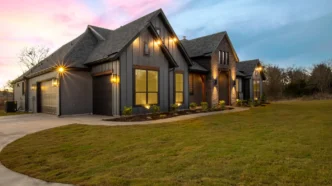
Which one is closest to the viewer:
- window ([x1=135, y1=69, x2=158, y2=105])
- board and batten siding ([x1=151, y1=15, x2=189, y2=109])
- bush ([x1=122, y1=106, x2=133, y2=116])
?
bush ([x1=122, y1=106, x2=133, y2=116])

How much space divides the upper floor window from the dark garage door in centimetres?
510

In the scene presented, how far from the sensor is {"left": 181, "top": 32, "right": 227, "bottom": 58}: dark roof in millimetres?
18219

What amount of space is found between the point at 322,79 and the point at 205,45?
24.0m

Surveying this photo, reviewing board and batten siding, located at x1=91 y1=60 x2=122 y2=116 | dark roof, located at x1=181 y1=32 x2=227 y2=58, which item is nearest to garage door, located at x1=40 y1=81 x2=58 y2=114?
board and batten siding, located at x1=91 y1=60 x2=122 y2=116

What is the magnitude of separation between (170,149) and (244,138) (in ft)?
7.43

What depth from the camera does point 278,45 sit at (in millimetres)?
43500

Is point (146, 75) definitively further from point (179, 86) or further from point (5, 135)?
point (5, 135)

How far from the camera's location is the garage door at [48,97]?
13562mm

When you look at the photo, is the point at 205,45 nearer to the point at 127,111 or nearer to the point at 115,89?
the point at 115,89

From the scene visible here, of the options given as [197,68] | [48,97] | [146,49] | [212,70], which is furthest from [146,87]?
[212,70]

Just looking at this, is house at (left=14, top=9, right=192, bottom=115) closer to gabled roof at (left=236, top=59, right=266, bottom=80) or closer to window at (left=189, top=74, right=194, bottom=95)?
window at (left=189, top=74, right=194, bottom=95)

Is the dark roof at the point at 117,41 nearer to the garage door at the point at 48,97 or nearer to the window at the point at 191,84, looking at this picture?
the garage door at the point at 48,97

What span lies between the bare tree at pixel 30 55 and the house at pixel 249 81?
29.0 metres

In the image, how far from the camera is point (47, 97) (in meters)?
14.8
